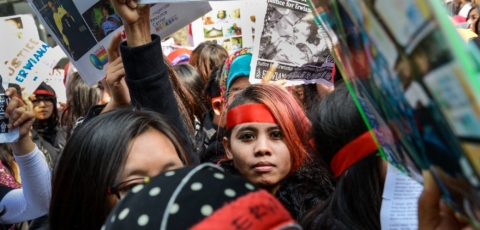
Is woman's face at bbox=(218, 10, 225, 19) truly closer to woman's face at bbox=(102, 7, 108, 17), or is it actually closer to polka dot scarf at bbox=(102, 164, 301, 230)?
woman's face at bbox=(102, 7, 108, 17)

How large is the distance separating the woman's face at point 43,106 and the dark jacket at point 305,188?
3765 mm

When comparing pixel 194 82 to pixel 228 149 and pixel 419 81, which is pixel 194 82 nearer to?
pixel 228 149

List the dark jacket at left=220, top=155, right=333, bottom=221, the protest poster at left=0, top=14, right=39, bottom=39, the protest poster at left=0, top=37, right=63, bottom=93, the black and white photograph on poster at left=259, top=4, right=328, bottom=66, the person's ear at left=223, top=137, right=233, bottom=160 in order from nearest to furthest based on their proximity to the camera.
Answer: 1. the dark jacket at left=220, top=155, right=333, bottom=221
2. the black and white photograph on poster at left=259, top=4, right=328, bottom=66
3. the person's ear at left=223, top=137, right=233, bottom=160
4. the protest poster at left=0, top=14, right=39, bottom=39
5. the protest poster at left=0, top=37, right=63, bottom=93

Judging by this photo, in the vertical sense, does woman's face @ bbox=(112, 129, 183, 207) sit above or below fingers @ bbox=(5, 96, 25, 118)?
below

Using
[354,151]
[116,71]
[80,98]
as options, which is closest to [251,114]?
[116,71]

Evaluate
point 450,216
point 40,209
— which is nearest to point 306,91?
point 40,209

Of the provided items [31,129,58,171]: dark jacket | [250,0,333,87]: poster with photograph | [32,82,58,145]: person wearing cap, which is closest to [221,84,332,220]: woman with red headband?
[250,0,333,87]: poster with photograph

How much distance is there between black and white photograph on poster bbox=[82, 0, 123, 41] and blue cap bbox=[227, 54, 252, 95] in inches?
61.3

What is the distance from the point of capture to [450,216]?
98cm

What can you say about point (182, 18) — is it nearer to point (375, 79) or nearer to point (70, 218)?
point (70, 218)

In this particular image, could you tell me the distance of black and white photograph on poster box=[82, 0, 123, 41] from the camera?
7.10ft

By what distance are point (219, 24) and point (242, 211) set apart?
5007mm

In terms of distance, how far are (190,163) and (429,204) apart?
3.57 feet

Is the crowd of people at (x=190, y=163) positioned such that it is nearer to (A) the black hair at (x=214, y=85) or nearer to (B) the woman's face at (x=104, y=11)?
(B) the woman's face at (x=104, y=11)
